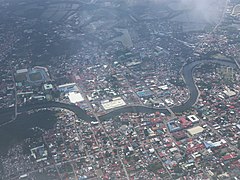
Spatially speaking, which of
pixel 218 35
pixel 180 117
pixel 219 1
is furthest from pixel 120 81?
pixel 219 1

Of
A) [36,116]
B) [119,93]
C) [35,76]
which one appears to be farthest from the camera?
[35,76]

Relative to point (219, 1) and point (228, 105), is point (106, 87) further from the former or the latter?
point (219, 1)

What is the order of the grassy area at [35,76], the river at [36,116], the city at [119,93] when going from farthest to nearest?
the grassy area at [35,76] < the river at [36,116] < the city at [119,93]

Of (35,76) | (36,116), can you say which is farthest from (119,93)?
(35,76)

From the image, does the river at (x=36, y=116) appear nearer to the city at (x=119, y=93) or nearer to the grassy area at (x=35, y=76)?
the city at (x=119, y=93)

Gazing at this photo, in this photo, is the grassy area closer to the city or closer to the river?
the city

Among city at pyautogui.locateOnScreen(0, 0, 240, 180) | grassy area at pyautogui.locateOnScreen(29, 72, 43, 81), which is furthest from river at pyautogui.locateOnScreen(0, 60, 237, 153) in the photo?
grassy area at pyautogui.locateOnScreen(29, 72, 43, 81)

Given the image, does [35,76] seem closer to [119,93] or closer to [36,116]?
[36,116]

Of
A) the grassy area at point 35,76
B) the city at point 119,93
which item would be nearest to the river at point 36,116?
the city at point 119,93

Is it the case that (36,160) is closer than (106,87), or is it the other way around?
(36,160)

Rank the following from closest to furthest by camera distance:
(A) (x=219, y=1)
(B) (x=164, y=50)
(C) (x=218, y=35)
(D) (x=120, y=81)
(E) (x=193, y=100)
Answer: (E) (x=193, y=100) → (D) (x=120, y=81) → (B) (x=164, y=50) → (C) (x=218, y=35) → (A) (x=219, y=1)

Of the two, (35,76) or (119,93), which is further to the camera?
(35,76)
